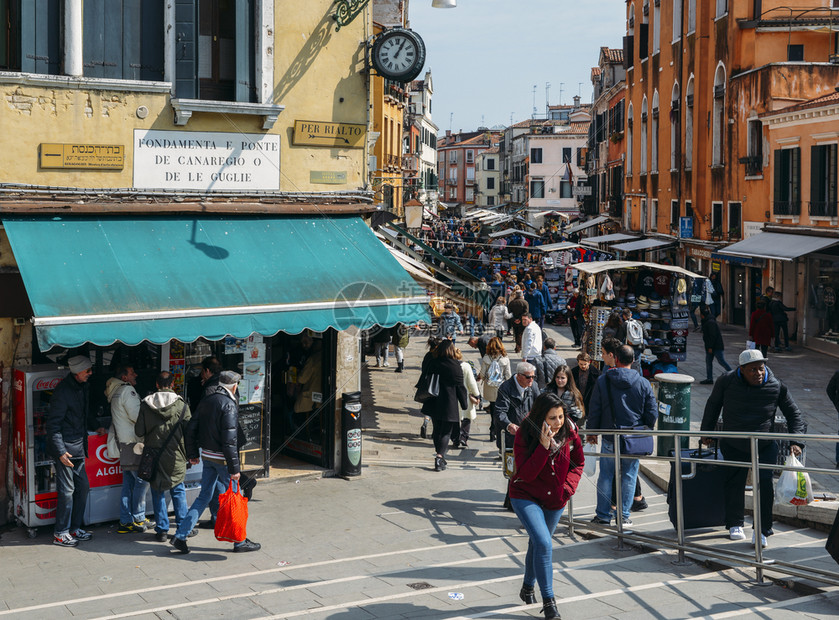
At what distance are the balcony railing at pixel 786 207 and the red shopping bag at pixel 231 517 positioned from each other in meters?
20.7

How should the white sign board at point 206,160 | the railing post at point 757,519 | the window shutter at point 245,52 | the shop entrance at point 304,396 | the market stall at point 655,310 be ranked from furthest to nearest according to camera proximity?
the market stall at point 655,310 < the shop entrance at point 304,396 < the window shutter at point 245,52 < the white sign board at point 206,160 < the railing post at point 757,519

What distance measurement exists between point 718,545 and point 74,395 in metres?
6.00

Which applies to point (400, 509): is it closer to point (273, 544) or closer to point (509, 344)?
point (273, 544)

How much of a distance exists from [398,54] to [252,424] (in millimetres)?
4674

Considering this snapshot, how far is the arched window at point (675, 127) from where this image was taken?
3625 centimetres

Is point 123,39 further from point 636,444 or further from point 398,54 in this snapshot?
point 636,444

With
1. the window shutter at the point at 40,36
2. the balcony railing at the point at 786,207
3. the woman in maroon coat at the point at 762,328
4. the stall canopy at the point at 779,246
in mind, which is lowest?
the woman in maroon coat at the point at 762,328

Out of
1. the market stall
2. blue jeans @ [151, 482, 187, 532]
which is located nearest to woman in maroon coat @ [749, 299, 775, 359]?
the market stall

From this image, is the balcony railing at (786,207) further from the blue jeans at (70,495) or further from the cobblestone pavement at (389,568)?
the blue jeans at (70,495)

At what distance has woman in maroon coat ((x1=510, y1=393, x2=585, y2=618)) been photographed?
676cm

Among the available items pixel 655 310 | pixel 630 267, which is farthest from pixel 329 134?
pixel 655 310

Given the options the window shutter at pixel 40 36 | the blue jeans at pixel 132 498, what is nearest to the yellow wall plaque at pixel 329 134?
the window shutter at pixel 40 36

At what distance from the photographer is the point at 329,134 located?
1141 centimetres

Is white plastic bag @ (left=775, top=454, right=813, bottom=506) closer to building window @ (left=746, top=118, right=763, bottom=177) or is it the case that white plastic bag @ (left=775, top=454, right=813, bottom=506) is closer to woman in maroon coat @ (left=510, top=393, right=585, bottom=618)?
woman in maroon coat @ (left=510, top=393, right=585, bottom=618)
